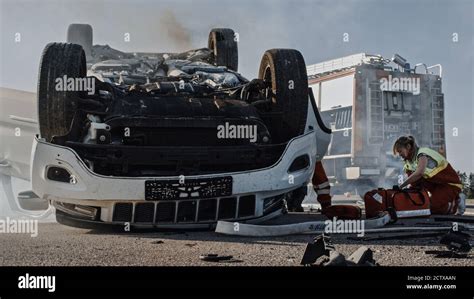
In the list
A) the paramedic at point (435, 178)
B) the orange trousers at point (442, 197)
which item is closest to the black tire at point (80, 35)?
the paramedic at point (435, 178)

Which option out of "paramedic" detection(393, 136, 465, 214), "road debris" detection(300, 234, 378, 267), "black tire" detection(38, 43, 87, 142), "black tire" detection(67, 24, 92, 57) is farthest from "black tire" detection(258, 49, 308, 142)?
"black tire" detection(67, 24, 92, 57)

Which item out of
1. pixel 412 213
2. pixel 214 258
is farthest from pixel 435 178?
pixel 214 258

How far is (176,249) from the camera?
140 inches

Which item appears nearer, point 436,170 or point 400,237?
point 400,237

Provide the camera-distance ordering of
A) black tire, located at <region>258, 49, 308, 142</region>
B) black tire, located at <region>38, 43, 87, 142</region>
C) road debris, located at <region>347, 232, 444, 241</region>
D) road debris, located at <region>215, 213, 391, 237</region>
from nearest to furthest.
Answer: road debris, located at <region>347, 232, 444, 241</region>
road debris, located at <region>215, 213, 391, 237</region>
black tire, located at <region>38, 43, 87, 142</region>
black tire, located at <region>258, 49, 308, 142</region>

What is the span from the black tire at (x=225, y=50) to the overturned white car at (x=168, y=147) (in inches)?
73.8

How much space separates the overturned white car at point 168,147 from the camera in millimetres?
4348

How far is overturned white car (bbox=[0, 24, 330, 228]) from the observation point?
4.35m

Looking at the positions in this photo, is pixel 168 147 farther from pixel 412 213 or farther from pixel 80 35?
pixel 80 35

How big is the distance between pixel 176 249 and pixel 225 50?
408 cm

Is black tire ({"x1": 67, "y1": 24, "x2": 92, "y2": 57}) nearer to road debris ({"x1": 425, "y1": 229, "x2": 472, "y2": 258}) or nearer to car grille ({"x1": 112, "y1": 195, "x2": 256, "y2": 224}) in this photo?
car grille ({"x1": 112, "y1": 195, "x2": 256, "y2": 224})

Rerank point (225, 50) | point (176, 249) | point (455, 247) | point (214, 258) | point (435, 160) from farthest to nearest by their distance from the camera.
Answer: point (225, 50) → point (435, 160) → point (176, 249) → point (455, 247) → point (214, 258)

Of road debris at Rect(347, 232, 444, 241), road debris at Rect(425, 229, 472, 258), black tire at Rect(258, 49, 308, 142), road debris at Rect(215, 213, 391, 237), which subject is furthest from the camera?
black tire at Rect(258, 49, 308, 142)

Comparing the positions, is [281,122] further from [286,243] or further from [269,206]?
[286,243]
